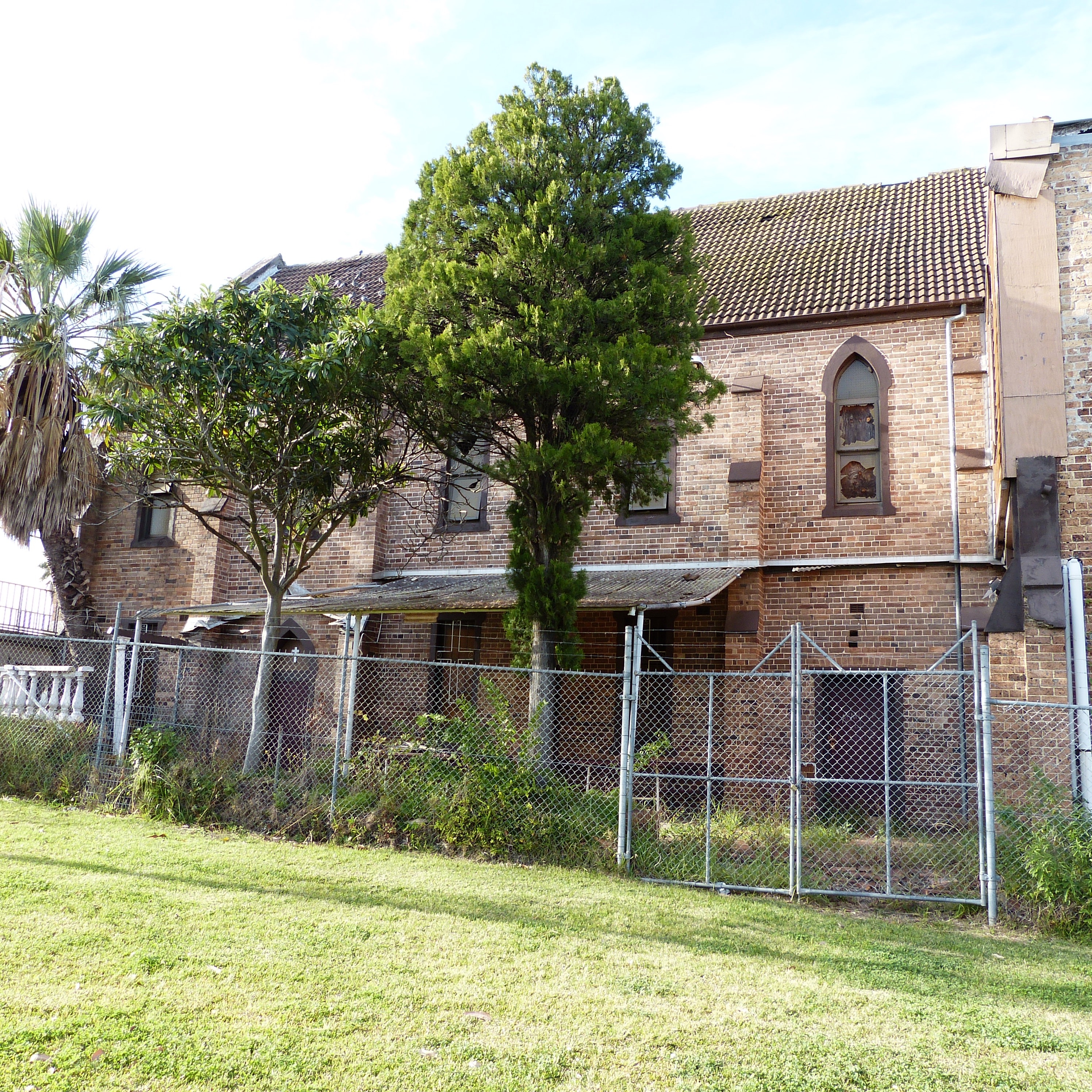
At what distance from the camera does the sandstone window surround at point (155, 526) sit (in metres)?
18.6

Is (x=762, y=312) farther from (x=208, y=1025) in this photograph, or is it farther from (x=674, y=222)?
(x=208, y=1025)

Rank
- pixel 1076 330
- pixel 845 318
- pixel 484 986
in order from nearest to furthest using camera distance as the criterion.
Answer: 1. pixel 484 986
2. pixel 1076 330
3. pixel 845 318

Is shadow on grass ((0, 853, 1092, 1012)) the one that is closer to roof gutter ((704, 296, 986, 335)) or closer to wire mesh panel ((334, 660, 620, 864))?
wire mesh panel ((334, 660, 620, 864))

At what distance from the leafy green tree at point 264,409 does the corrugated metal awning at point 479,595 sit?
1.75m

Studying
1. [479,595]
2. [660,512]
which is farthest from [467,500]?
[660,512]

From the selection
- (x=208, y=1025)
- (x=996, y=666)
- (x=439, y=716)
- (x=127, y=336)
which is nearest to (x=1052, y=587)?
(x=996, y=666)

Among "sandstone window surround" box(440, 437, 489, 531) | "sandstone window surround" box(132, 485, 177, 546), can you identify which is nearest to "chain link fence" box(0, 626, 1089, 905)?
"sandstone window surround" box(440, 437, 489, 531)

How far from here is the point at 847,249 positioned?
54.2ft

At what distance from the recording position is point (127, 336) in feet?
38.0

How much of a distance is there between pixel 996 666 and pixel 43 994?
38.4 ft

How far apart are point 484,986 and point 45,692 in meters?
11.0

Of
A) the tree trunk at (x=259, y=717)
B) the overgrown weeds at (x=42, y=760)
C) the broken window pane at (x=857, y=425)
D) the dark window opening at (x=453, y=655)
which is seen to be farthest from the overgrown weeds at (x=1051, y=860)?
the overgrown weeds at (x=42, y=760)

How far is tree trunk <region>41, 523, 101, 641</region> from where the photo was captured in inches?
685

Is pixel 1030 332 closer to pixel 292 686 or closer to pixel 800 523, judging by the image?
pixel 800 523
